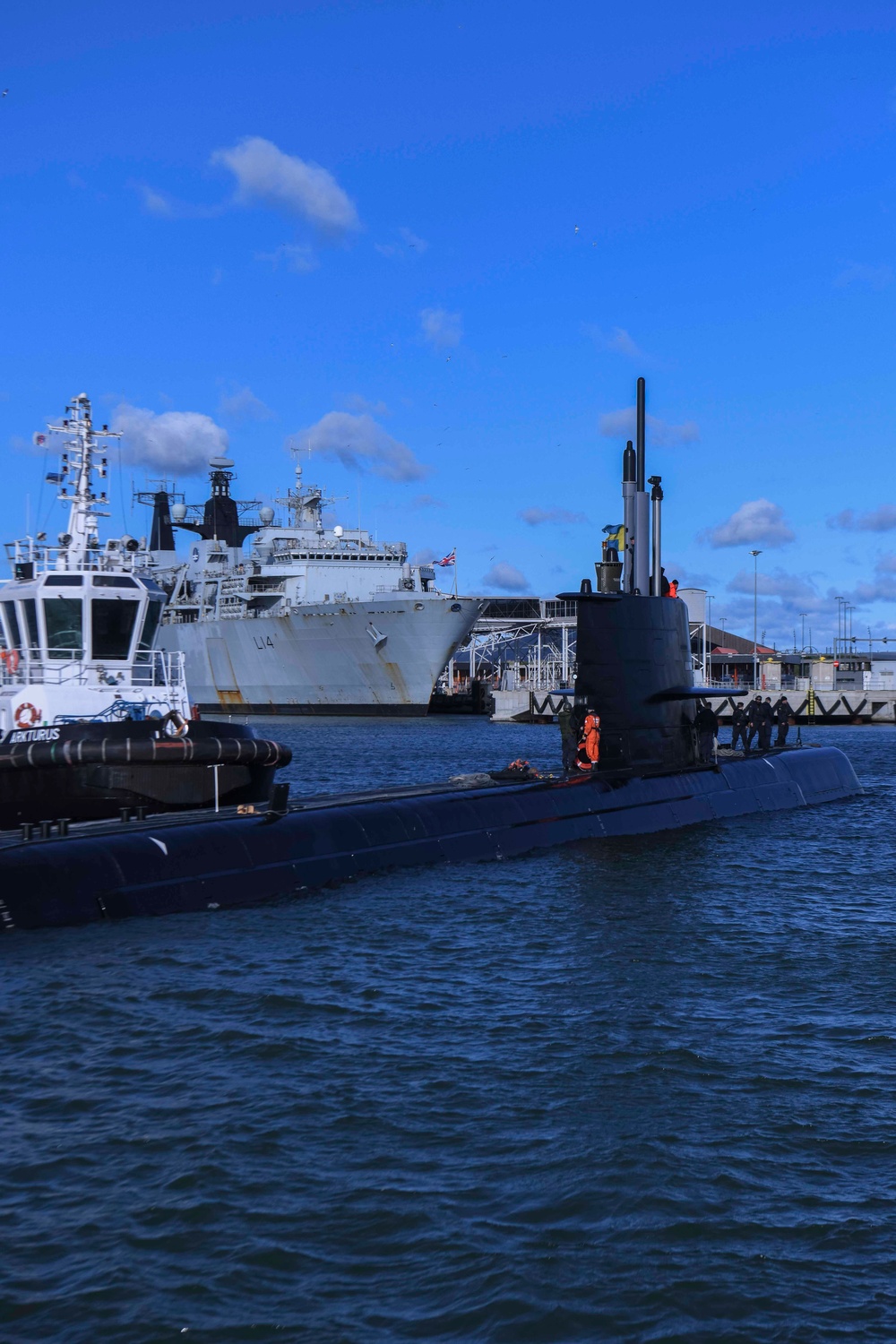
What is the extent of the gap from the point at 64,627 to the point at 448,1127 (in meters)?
16.6

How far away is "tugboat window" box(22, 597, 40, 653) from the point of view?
22.6 meters

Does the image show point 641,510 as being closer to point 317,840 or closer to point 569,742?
point 569,742

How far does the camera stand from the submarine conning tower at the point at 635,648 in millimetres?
20422

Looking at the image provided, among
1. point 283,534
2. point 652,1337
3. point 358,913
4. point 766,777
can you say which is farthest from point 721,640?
point 652,1337

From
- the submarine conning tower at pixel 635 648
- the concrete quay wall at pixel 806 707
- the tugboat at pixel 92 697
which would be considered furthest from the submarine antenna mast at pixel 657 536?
the concrete quay wall at pixel 806 707

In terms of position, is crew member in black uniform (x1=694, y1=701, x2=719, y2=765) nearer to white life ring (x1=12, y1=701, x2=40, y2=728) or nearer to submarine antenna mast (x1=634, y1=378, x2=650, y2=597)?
submarine antenna mast (x1=634, y1=378, x2=650, y2=597)

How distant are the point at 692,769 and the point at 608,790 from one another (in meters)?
3.30

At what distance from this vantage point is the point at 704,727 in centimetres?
2352

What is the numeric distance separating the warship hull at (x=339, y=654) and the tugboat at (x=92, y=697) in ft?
124

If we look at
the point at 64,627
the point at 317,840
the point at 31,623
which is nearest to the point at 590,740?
the point at 317,840

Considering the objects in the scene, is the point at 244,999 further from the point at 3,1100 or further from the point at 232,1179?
the point at 232,1179

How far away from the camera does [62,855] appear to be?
13148 mm

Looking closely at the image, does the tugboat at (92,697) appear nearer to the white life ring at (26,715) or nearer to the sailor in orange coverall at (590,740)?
the white life ring at (26,715)

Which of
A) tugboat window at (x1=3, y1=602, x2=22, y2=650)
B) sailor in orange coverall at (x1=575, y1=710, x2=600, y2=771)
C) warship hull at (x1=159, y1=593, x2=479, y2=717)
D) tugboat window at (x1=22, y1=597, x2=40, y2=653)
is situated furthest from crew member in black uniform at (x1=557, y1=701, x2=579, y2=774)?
warship hull at (x1=159, y1=593, x2=479, y2=717)
